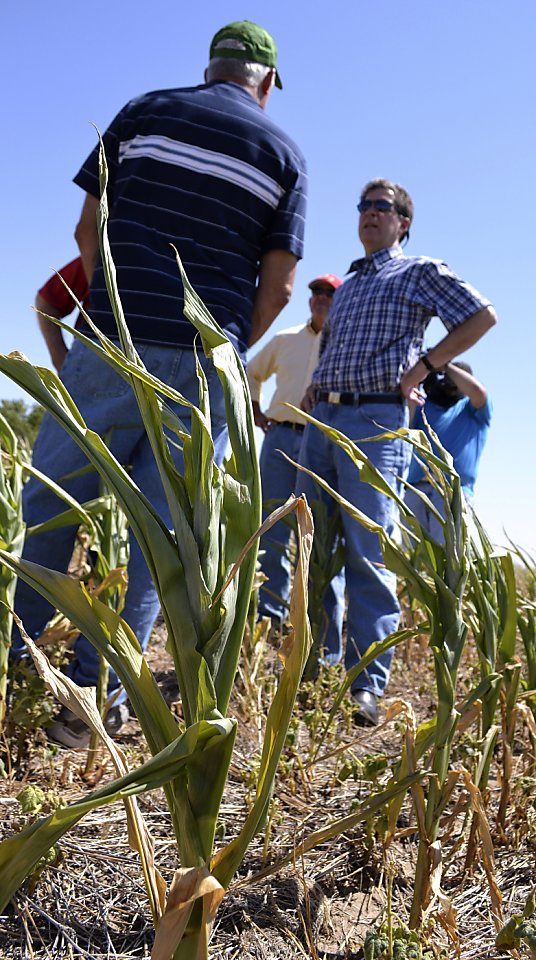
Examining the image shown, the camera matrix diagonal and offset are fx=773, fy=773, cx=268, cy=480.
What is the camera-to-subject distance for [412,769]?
112cm

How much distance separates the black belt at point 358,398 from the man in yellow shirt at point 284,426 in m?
0.53

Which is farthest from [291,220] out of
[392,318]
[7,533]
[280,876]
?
[280,876]

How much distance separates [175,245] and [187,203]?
0.37 ft

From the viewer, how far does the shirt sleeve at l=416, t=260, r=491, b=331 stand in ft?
8.74

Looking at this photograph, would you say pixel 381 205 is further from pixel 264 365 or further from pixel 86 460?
pixel 86 460

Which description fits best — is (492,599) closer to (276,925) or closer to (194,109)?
(276,925)

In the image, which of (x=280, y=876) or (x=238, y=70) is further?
(x=238, y=70)

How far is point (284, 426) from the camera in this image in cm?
394

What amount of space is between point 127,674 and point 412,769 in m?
0.53

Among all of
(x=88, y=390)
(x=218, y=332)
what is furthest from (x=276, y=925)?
(x=88, y=390)

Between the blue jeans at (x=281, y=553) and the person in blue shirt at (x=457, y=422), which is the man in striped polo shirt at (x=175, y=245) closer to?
the blue jeans at (x=281, y=553)

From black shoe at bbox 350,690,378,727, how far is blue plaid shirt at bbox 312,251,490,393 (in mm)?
1066

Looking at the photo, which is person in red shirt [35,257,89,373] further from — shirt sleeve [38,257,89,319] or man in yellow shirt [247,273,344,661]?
man in yellow shirt [247,273,344,661]

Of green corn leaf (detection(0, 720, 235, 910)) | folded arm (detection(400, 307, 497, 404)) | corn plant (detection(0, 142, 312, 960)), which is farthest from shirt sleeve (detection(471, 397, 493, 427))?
green corn leaf (detection(0, 720, 235, 910))
